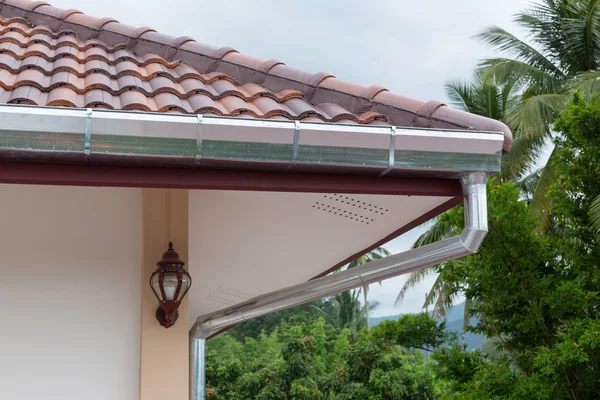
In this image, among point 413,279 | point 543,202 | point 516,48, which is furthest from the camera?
point 413,279

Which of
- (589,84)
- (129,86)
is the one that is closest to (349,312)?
(589,84)

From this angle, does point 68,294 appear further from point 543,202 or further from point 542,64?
point 542,64

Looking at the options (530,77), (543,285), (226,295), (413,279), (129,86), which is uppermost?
(530,77)

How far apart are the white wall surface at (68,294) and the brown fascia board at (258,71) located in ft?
2.43

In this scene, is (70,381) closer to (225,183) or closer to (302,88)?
(225,183)

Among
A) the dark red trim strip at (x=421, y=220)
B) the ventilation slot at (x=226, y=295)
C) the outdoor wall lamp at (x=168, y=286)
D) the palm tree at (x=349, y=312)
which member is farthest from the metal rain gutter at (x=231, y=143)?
the palm tree at (x=349, y=312)

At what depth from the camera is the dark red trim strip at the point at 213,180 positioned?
2.24 m

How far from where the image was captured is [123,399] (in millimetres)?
3049

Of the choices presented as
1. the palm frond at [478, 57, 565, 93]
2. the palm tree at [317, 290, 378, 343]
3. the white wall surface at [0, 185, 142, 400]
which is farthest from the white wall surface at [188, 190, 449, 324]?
the palm tree at [317, 290, 378, 343]

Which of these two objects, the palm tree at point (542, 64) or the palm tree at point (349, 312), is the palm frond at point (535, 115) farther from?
the palm tree at point (349, 312)

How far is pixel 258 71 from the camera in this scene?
3.18 metres

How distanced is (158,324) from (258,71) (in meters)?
1.10

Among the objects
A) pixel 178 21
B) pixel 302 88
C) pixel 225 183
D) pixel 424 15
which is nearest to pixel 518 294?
pixel 302 88

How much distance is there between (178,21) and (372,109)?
44543 mm
